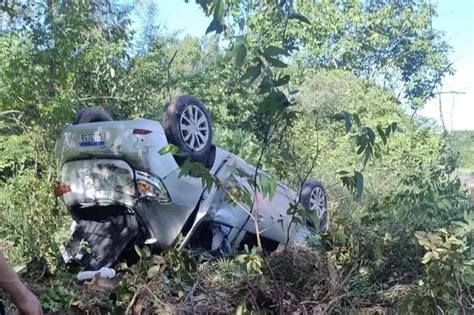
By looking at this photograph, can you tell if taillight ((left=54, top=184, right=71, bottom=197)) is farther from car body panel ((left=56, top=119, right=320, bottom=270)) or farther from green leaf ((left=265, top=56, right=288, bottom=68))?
green leaf ((left=265, top=56, right=288, bottom=68))

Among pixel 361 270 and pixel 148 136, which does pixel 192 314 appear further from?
pixel 148 136

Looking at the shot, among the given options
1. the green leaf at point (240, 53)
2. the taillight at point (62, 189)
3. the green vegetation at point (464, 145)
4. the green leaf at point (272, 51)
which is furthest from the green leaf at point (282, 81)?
the green vegetation at point (464, 145)

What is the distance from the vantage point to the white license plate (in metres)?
4.87

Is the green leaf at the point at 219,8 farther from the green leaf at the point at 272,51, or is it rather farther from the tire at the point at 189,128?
the tire at the point at 189,128

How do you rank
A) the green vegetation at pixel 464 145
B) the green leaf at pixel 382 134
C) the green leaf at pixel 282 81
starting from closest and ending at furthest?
the green leaf at pixel 282 81, the green leaf at pixel 382 134, the green vegetation at pixel 464 145

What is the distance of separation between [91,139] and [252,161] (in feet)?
4.45

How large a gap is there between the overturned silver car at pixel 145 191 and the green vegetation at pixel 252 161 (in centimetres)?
35

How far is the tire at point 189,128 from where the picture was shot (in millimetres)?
4957

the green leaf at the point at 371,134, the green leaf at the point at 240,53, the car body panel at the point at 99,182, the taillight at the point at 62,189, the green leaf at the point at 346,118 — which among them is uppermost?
the green leaf at the point at 240,53

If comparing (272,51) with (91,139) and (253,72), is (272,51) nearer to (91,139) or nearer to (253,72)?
(253,72)

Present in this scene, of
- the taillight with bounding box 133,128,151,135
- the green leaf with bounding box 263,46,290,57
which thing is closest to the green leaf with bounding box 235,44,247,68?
the green leaf with bounding box 263,46,290,57

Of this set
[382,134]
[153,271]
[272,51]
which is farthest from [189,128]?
[272,51]

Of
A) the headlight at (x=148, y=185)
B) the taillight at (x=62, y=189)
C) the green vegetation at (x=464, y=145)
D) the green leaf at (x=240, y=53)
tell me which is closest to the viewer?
the green leaf at (x=240, y=53)

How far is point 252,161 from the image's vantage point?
4.57 metres
